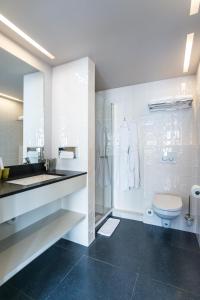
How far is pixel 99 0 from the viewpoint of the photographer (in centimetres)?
123

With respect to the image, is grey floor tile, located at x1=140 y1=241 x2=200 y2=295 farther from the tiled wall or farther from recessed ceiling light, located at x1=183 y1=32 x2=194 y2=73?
recessed ceiling light, located at x1=183 y1=32 x2=194 y2=73

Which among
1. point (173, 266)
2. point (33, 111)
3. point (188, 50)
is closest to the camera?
point (173, 266)

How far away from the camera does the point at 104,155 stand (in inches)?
115

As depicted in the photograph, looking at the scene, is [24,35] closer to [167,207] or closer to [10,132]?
[10,132]

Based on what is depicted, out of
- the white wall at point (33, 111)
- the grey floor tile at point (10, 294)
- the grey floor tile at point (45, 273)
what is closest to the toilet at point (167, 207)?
the grey floor tile at point (45, 273)

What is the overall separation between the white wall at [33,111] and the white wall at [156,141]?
123 centimetres

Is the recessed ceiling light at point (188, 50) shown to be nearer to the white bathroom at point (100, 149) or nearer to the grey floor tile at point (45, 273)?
the white bathroom at point (100, 149)

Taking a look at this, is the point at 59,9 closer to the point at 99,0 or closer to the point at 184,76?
the point at 99,0

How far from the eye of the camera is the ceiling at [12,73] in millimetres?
1741

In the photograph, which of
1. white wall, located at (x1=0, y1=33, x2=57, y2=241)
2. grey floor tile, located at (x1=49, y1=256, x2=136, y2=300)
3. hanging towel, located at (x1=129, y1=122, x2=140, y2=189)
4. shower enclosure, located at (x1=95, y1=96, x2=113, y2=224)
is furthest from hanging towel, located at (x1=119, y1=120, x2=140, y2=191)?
grey floor tile, located at (x1=49, y1=256, x2=136, y2=300)

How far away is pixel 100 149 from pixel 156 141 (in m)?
0.98

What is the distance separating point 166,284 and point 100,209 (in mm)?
1491

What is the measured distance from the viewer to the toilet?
199 centimetres

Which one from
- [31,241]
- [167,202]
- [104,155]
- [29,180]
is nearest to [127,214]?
[167,202]
